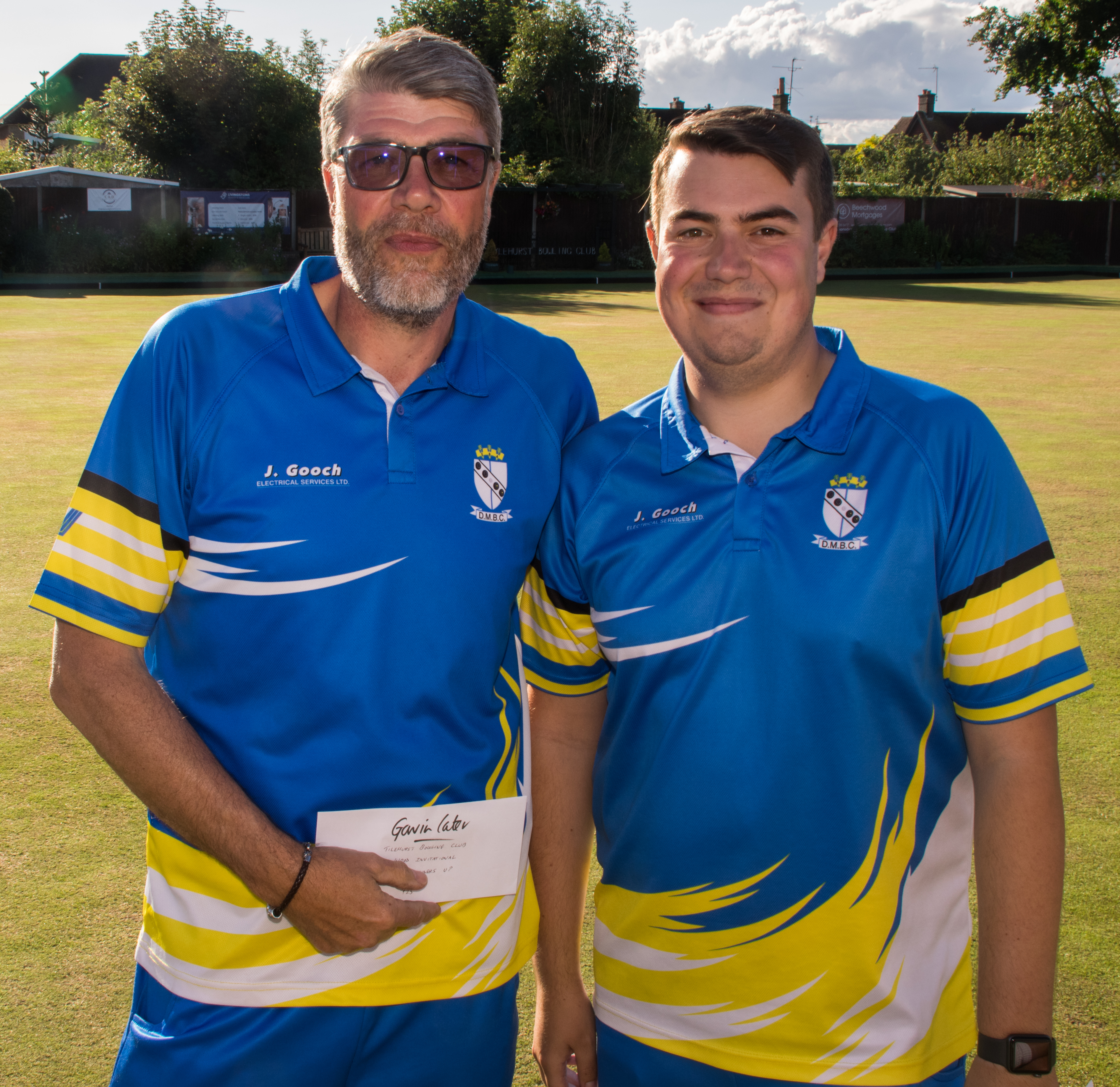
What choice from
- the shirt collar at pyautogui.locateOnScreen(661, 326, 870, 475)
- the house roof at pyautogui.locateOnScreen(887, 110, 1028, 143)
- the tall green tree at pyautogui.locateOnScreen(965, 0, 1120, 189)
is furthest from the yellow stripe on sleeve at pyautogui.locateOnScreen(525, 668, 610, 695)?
the house roof at pyautogui.locateOnScreen(887, 110, 1028, 143)

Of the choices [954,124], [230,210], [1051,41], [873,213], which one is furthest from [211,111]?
[954,124]

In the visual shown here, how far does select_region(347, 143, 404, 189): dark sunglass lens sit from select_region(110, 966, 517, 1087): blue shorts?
1.76 m

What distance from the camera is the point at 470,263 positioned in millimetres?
2471

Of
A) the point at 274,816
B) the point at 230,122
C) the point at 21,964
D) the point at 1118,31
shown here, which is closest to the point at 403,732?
the point at 274,816

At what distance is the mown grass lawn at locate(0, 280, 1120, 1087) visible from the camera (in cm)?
316

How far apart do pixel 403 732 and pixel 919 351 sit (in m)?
16.4

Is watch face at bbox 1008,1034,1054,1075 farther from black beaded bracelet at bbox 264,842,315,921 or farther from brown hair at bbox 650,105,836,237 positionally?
brown hair at bbox 650,105,836,237

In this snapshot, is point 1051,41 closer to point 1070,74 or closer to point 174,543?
point 1070,74

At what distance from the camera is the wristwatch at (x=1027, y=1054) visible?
197 cm

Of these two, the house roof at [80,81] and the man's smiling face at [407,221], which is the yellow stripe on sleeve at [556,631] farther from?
the house roof at [80,81]

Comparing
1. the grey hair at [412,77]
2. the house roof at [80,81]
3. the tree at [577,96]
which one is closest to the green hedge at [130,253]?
the tree at [577,96]

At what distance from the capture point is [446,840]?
2.23 metres

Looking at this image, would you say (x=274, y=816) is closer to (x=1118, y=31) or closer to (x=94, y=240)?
(x=94, y=240)

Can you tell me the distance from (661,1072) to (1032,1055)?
0.70 meters
